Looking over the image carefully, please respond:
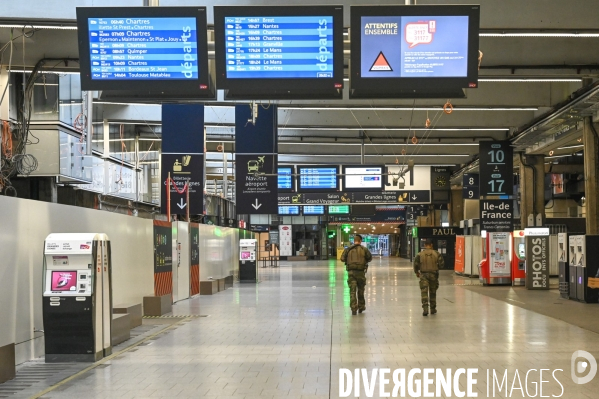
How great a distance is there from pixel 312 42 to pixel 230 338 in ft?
17.1

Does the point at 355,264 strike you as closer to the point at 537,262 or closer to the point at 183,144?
the point at 183,144

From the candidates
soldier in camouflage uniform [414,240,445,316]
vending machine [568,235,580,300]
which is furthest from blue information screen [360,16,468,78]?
vending machine [568,235,580,300]

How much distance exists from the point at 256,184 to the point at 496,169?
980cm

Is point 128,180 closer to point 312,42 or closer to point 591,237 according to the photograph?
point 591,237

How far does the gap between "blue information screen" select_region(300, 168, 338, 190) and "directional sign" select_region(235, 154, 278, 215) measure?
10118 millimetres

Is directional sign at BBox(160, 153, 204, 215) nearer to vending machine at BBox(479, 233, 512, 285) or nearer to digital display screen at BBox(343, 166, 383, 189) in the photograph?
digital display screen at BBox(343, 166, 383, 189)

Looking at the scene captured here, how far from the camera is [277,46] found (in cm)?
960

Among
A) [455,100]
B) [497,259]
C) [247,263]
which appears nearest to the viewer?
[455,100]

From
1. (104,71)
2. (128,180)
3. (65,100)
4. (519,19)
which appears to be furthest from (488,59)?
(128,180)

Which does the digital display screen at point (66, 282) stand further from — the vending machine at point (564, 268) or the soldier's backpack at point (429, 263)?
the vending machine at point (564, 268)

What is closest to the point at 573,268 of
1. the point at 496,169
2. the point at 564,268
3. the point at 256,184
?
the point at 564,268

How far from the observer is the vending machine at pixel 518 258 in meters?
27.7

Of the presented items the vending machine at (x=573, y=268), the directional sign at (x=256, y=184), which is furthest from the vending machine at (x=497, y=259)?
the directional sign at (x=256, y=184)

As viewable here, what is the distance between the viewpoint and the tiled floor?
26.8 ft
